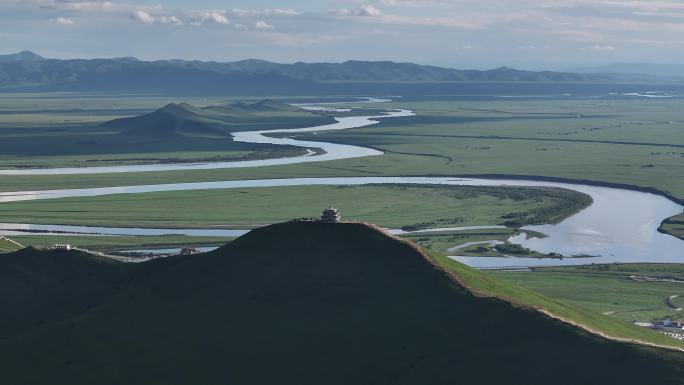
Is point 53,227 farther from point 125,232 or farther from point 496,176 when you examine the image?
point 496,176

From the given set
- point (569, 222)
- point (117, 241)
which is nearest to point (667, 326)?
point (569, 222)

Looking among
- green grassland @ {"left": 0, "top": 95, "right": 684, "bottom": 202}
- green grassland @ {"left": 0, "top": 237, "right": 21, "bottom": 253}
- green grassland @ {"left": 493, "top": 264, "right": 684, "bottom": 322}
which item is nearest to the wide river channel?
green grassland @ {"left": 493, "top": 264, "right": 684, "bottom": 322}

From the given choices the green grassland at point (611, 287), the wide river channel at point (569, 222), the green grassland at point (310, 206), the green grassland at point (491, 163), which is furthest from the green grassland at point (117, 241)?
the green grassland at point (491, 163)

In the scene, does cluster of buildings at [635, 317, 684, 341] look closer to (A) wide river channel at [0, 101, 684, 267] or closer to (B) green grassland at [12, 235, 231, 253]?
(A) wide river channel at [0, 101, 684, 267]

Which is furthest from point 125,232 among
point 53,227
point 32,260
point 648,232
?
point 648,232

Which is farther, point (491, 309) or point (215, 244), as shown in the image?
point (215, 244)

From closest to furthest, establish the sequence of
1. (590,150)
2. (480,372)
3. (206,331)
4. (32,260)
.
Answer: (480,372) < (206,331) < (32,260) < (590,150)

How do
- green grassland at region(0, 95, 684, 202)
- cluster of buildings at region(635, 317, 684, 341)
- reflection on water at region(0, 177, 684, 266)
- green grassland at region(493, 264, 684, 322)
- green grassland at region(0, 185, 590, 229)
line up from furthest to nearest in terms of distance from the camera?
green grassland at region(0, 95, 684, 202) → green grassland at region(0, 185, 590, 229) → reflection on water at region(0, 177, 684, 266) → green grassland at region(493, 264, 684, 322) → cluster of buildings at region(635, 317, 684, 341)

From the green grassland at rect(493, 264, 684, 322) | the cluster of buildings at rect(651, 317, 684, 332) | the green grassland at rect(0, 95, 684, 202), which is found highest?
the cluster of buildings at rect(651, 317, 684, 332)

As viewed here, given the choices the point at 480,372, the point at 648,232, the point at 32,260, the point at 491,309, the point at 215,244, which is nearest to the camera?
the point at 480,372
